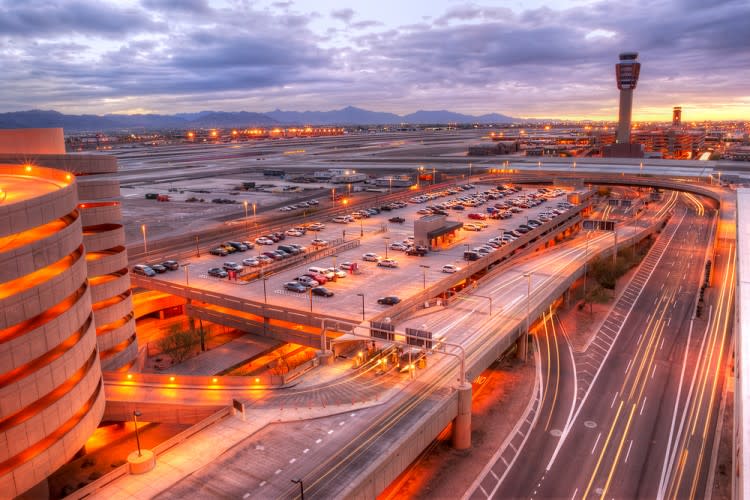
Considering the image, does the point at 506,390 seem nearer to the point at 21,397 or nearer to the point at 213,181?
the point at 21,397

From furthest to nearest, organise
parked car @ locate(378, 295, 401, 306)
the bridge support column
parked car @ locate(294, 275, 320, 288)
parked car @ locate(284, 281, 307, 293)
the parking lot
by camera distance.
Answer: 1. parked car @ locate(294, 275, 320, 288)
2. parked car @ locate(284, 281, 307, 293)
3. the parking lot
4. parked car @ locate(378, 295, 401, 306)
5. the bridge support column

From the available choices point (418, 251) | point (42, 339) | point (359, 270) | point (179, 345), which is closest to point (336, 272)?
point (359, 270)

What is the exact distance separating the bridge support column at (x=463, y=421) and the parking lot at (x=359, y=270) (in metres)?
17.9

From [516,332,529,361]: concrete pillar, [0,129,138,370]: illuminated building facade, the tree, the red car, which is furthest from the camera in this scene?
the red car

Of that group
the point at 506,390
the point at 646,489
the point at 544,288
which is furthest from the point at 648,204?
the point at 646,489

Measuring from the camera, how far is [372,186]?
527 ft

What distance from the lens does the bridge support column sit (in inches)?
1470

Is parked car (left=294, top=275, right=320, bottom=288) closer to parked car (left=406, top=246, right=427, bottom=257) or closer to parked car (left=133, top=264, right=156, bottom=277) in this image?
parked car (left=133, top=264, right=156, bottom=277)

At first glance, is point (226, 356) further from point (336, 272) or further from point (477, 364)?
point (477, 364)

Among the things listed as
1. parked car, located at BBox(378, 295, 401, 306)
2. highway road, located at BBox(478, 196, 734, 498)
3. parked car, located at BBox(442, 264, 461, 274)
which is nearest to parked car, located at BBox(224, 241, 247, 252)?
parked car, located at BBox(442, 264, 461, 274)

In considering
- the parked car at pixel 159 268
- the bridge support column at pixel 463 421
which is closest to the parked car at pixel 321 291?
the parked car at pixel 159 268

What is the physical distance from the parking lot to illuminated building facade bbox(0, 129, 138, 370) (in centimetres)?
1724

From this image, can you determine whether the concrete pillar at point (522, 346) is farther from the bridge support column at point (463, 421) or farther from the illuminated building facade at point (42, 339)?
the illuminated building facade at point (42, 339)

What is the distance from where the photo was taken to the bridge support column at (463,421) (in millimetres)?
37344
